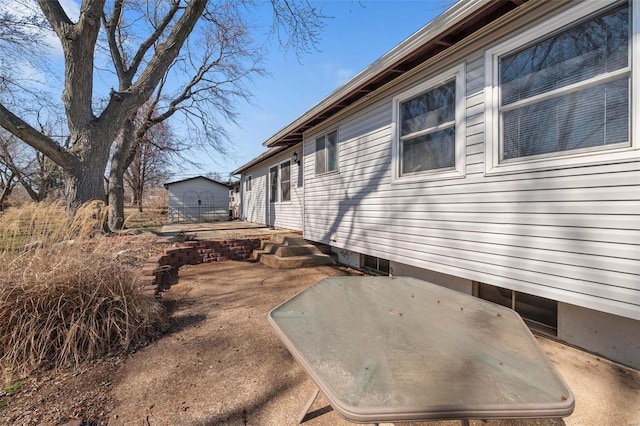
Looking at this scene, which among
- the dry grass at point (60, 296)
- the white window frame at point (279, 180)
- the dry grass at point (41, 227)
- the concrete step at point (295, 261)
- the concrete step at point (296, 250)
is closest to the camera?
the dry grass at point (60, 296)

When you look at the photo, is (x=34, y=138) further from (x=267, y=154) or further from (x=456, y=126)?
(x=456, y=126)

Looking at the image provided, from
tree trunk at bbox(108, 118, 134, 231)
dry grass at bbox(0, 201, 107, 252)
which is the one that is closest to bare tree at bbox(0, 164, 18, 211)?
tree trunk at bbox(108, 118, 134, 231)

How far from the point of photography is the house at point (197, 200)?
733 inches

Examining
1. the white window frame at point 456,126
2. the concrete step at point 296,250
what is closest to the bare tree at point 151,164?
the concrete step at point 296,250

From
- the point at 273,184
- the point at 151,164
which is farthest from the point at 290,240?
the point at 151,164

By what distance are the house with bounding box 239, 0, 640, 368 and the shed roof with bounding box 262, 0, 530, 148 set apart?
0.06 feet

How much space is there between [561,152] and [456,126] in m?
1.11

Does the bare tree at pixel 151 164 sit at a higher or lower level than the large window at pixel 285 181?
higher

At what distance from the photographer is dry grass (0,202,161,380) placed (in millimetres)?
2244

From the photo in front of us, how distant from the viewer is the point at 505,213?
2.79 m

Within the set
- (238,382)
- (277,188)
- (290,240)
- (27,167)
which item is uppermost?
(27,167)

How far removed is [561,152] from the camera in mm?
2391

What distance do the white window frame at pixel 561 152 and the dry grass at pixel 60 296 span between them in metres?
3.69

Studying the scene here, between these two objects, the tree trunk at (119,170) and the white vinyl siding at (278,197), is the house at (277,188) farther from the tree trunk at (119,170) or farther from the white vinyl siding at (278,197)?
the tree trunk at (119,170)
